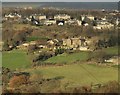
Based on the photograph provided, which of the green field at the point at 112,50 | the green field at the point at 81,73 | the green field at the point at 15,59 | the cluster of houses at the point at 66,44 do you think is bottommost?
the cluster of houses at the point at 66,44

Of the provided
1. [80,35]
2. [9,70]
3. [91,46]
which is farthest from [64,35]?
[9,70]

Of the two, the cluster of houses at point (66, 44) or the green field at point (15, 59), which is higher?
the green field at point (15, 59)

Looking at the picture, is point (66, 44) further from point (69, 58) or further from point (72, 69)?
point (72, 69)

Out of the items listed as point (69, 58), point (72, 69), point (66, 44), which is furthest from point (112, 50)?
point (66, 44)

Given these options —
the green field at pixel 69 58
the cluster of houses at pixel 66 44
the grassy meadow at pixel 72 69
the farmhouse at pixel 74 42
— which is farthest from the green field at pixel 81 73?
the farmhouse at pixel 74 42

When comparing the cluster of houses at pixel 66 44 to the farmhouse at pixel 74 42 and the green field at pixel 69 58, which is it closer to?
the farmhouse at pixel 74 42

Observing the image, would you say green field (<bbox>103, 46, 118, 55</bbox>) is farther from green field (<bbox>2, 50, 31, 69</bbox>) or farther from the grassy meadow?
green field (<bbox>2, 50, 31, 69</bbox>)

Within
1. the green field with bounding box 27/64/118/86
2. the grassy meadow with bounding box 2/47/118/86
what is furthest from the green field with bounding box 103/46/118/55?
the green field with bounding box 27/64/118/86

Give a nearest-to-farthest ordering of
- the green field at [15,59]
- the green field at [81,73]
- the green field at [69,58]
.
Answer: the green field at [81,73] < the green field at [15,59] < the green field at [69,58]
